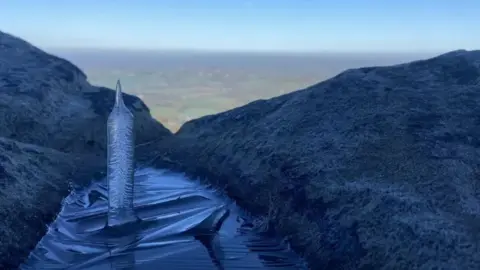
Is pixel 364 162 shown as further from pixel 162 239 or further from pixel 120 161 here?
pixel 120 161

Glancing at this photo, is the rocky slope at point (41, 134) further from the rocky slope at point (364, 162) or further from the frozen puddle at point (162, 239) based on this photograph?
the rocky slope at point (364, 162)

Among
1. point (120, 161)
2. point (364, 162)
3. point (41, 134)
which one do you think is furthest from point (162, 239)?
point (41, 134)

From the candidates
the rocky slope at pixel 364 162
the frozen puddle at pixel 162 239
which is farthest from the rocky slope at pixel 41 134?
the rocky slope at pixel 364 162

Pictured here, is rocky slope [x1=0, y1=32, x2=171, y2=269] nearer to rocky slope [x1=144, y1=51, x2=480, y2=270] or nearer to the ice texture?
the ice texture

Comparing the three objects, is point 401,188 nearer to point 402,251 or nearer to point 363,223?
point 363,223

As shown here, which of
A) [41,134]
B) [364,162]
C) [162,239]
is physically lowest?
[162,239]

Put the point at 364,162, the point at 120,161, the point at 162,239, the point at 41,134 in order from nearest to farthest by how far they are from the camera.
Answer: the point at 162,239 → the point at 120,161 → the point at 364,162 → the point at 41,134

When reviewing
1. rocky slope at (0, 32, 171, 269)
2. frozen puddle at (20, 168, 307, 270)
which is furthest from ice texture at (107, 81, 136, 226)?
rocky slope at (0, 32, 171, 269)
